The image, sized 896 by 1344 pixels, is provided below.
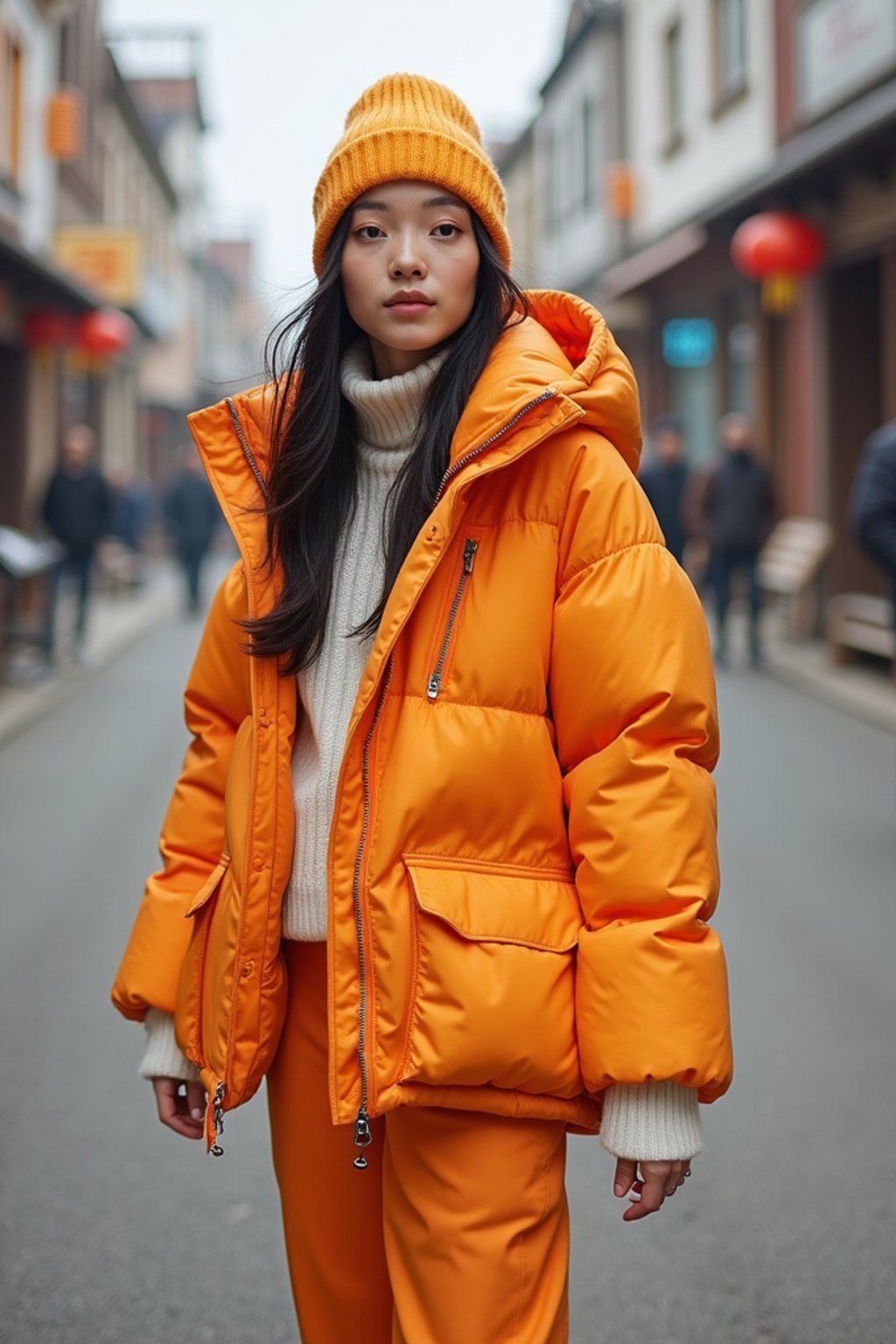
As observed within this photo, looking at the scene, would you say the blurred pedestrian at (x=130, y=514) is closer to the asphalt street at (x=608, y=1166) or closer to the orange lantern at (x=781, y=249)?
the orange lantern at (x=781, y=249)

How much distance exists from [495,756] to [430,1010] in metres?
0.30

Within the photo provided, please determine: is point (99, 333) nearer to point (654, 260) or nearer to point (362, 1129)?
point (654, 260)

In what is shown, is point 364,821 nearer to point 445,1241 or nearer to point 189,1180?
point 445,1241

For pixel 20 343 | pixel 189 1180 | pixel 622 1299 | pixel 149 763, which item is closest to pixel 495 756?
pixel 622 1299

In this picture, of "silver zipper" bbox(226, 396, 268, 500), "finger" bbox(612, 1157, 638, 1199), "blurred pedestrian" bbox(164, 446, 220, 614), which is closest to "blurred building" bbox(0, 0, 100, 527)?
"blurred pedestrian" bbox(164, 446, 220, 614)

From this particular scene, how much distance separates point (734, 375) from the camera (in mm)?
20000

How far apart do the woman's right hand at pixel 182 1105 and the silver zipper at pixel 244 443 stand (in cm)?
83

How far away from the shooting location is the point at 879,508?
290 inches

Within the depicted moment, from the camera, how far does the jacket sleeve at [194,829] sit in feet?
7.99

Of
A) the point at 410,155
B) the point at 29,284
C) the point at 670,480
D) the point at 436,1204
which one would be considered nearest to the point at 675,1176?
the point at 436,1204

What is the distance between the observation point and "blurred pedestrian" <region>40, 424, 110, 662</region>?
15594mm

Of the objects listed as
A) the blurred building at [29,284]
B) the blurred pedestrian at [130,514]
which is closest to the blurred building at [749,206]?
the blurred building at [29,284]

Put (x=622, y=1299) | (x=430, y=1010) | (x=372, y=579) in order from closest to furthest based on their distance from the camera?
(x=430, y=1010), (x=372, y=579), (x=622, y=1299)

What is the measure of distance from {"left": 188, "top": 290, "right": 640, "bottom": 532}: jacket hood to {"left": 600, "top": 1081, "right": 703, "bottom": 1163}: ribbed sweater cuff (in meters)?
0.76
